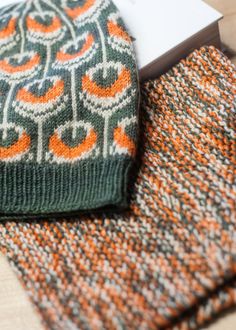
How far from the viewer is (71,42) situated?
64 cm

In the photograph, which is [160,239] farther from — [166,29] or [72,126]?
[166,29]

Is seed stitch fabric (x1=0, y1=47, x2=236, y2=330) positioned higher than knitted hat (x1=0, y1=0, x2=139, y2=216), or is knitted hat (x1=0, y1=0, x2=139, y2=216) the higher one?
knitted hat (x1=0, y1=0, x2=139, y2=216)

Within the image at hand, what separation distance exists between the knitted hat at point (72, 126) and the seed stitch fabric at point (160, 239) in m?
0.03

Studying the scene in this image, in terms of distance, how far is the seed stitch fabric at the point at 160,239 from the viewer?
0.46m

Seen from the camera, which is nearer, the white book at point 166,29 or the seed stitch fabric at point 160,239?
the seed stitch fabric at point 160,239

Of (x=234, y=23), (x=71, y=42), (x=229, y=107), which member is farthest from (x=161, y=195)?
(x=234, y=23)

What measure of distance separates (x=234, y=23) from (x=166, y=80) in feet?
0.70

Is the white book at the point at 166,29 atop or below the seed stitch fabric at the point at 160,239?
atop

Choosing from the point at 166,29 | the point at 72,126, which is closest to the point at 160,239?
the point at 72,126

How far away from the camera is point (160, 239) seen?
0.50 metres

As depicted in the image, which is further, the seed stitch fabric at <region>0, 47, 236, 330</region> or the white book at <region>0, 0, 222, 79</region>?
the white book at <region>0, 0, 222, 79</region>

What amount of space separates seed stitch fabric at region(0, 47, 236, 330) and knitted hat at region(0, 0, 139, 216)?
0.03 m

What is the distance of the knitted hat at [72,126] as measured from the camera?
54cm

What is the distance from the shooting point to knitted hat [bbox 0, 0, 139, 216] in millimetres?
543
